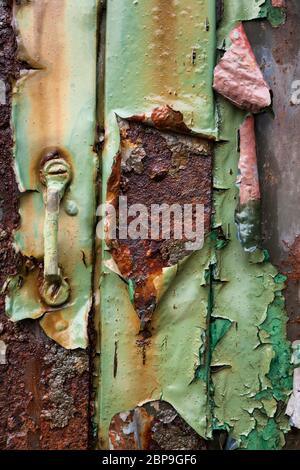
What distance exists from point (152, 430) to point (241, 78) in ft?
2.04

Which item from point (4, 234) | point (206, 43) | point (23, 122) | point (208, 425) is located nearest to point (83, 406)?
point (208, 425)

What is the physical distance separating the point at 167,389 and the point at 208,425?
0.10 meters

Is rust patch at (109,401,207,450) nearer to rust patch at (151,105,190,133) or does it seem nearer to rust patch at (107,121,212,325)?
rust patch at (107,121,212,325)

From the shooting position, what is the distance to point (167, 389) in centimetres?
95

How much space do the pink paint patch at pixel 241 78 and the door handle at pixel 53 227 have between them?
0.30 m

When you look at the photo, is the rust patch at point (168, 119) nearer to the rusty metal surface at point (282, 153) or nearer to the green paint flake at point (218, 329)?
the rusty metal surface at point (282, 153)

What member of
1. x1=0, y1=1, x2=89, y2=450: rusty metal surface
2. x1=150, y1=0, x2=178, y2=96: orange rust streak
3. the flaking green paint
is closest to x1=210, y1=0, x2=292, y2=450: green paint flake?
the flaking green paint

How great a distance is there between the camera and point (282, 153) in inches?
37.4

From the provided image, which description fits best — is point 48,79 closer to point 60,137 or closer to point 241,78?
point 60,137

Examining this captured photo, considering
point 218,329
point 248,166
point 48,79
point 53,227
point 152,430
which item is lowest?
point 152,430

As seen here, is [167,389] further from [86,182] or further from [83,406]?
[86,182]

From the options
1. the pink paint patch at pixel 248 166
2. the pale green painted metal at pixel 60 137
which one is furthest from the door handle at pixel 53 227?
the pink paint patch at pixel 248 166

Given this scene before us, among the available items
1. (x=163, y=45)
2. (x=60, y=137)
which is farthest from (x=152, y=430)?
(x=163, y=45)

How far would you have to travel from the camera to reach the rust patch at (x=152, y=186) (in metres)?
0.94
